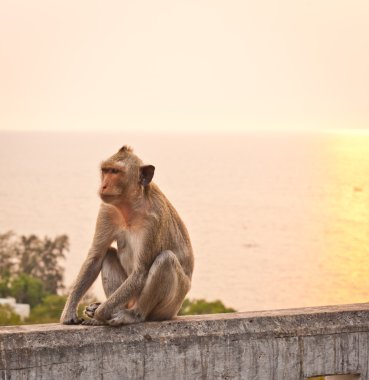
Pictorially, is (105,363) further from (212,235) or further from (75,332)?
(212,235)

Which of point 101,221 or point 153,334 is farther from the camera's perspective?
point 101,221

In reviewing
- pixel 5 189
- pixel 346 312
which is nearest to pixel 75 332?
pixel 346 312

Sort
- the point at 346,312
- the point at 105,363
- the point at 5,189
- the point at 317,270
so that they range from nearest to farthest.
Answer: the point at 105,363, the point at 346,312, the point at 317,270, the point at 5,189

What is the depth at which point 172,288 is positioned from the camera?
22.2ft

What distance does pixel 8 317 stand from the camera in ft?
144

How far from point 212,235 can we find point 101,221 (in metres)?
119

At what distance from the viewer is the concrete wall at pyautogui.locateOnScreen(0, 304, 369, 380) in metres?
5.54

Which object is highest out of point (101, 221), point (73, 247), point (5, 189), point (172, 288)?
point (5, 189)

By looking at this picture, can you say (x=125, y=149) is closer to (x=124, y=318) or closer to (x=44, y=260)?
(x=124, y=318)

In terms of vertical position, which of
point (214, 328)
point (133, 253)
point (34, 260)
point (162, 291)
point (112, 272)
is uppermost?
point (34, 260)

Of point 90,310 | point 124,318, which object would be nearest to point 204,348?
point 124,318

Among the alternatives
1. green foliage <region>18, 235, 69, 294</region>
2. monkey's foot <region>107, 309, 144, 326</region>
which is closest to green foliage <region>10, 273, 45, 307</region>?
green foliage <region>18, 235, 69, 294</region>

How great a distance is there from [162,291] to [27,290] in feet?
193

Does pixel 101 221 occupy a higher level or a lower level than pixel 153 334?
higher
